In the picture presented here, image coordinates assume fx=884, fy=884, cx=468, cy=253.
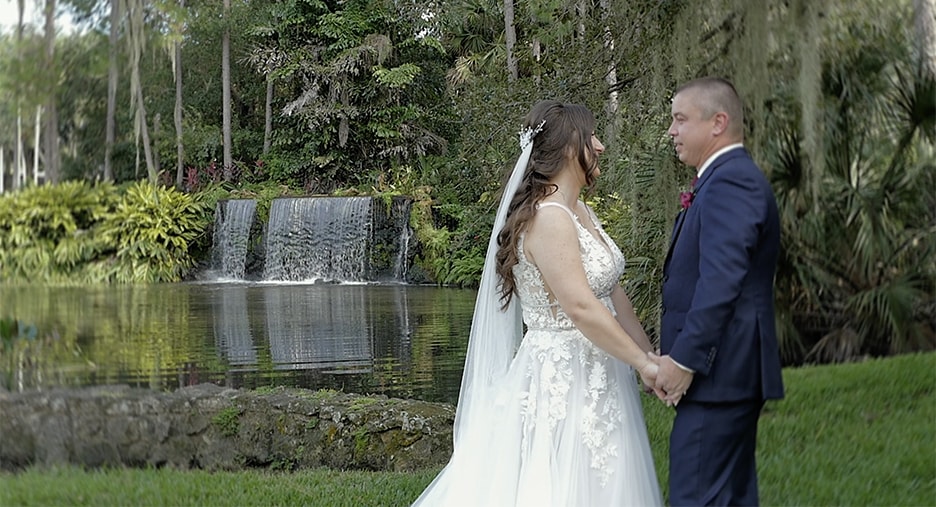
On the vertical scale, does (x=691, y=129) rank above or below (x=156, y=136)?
below

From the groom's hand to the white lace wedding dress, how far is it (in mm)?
498

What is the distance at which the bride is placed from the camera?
280cm

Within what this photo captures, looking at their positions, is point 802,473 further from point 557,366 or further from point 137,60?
point 137,60

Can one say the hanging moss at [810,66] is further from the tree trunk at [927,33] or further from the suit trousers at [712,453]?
the tree trunk at [927,33]

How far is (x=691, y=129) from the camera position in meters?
2.43

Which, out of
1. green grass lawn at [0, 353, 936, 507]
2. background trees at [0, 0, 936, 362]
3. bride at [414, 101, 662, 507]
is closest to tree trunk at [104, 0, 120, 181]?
background trees at [0, 0, 936, 362]

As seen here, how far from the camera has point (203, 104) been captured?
6426 millimetres

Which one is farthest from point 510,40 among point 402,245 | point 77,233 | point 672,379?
point 402,245

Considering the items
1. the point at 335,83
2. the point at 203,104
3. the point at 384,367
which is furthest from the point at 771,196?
the point at 335,83

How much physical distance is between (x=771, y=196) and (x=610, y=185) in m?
3.28

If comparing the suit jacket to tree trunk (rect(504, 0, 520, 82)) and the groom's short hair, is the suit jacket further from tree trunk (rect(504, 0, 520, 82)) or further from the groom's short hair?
tree trunk (rect(504, 0, 520, 82))

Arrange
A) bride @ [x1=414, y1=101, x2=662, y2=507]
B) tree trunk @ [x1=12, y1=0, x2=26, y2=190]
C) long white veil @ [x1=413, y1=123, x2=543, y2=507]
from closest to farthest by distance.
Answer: bride @ [x1=414, y1=101, x2=662, y2=507] → long white veil @ [x1=413, y1=123, x2=543, y2=507] → tree trunk @ [x1=12, y1=0, x2=26, y2=190]

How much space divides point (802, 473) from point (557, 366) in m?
1.44

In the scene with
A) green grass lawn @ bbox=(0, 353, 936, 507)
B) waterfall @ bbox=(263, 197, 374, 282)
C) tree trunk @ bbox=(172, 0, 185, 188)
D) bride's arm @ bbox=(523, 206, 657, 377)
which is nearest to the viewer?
bride's arm @ bbox=(523, 206, 657, 377)
